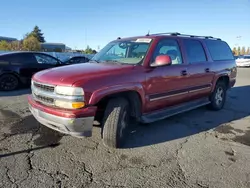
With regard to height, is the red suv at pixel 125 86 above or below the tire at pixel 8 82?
above

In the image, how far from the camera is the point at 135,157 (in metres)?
3.45

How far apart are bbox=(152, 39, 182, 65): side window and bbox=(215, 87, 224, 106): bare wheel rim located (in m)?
2.24

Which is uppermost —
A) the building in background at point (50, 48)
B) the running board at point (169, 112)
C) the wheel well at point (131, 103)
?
the building in background at point (50, 48)

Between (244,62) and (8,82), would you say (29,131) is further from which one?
(244,62)

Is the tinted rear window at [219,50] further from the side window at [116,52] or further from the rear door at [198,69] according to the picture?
the side window at [116,52]

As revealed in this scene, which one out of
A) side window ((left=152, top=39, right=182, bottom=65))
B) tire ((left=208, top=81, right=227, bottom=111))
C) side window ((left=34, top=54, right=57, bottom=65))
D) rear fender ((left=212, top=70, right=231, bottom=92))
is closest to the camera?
side window ((left=152, top=39, right=182, bottom=65))

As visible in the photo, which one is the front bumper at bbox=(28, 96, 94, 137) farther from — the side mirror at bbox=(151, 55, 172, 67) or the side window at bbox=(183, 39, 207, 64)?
the side window at bbox=(183, 39, 207, 64)

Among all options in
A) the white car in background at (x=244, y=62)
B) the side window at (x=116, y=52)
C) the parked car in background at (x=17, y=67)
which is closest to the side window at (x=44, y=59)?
the parked car in background at (x=17, y=67)

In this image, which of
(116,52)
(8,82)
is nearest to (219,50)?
(116,52)

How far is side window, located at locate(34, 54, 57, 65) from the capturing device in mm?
9047

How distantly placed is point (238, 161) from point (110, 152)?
1994 mm

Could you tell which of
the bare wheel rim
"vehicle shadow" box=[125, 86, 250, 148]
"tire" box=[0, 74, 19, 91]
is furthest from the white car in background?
"tire" box=[0, 74, 19, 91]

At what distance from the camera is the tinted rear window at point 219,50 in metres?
5.96

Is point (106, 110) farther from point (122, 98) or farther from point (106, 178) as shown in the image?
point (106, 178)
